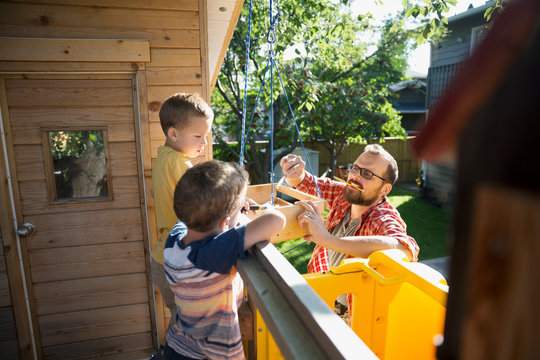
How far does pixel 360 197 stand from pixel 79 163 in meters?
1.87

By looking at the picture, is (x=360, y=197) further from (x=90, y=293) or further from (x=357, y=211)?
(x=90, y=293)

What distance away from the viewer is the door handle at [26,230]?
2.36 meters

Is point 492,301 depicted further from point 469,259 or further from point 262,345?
point 262,345

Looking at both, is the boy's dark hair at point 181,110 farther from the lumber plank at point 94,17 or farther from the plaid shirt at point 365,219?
the plaid shirt at point 365,219

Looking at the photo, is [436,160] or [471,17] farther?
[471,17]

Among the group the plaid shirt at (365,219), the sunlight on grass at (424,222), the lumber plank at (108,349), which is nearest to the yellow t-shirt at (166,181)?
the plaid shirt at (365,219)

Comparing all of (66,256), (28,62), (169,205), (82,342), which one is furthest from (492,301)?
(82,342)

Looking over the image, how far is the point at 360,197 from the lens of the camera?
7.11ft

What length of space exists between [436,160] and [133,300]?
2.82 metres

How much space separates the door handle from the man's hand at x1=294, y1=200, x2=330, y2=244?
1.86m

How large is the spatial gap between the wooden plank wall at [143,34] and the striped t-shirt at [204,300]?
4.37 ft

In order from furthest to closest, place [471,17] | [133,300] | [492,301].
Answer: [471,17] < [133,300] < [492,301]

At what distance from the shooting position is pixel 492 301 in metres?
0.29

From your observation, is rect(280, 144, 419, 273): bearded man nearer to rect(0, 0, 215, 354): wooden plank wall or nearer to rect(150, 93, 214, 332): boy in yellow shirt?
rect(150, 93, 214, 332): boy in yellow shirt
